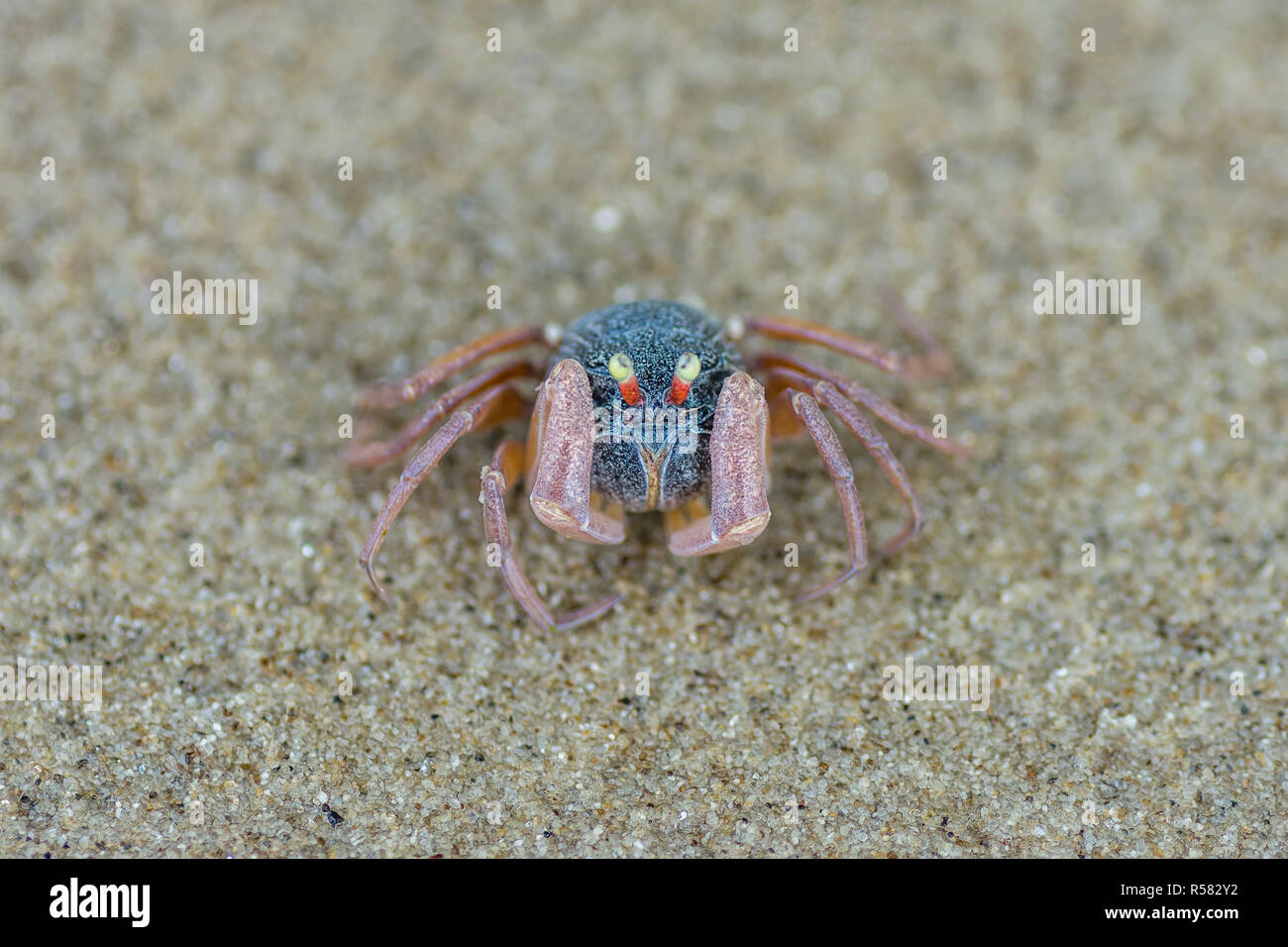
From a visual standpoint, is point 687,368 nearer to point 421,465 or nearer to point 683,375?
point 683,375

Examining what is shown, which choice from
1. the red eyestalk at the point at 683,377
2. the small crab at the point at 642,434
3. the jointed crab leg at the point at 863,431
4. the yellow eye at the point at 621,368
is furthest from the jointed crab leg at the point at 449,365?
the jointed crab leg at the point at 863,431

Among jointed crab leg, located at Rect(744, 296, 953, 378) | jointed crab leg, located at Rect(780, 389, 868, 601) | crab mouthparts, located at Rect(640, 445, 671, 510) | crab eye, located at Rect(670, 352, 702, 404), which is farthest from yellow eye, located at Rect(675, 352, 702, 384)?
jointed crab leg, located at Rect(744, 296, 953, 378)

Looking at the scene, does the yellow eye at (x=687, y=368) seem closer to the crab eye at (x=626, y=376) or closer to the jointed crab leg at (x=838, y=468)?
the crab eye at (x=626, y=376)

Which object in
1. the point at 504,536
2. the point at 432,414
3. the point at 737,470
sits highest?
the point at 432,414

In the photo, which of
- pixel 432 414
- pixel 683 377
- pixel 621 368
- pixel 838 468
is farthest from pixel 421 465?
pixel 838 468

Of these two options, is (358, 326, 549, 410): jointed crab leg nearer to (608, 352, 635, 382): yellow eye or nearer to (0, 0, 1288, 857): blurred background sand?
(0, 0, 1288, 857): blurred background sand

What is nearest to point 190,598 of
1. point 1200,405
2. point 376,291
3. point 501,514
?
point 501,514

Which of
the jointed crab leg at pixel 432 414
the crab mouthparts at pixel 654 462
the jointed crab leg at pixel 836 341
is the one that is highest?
the jointed crab leg at pixel 836 341
